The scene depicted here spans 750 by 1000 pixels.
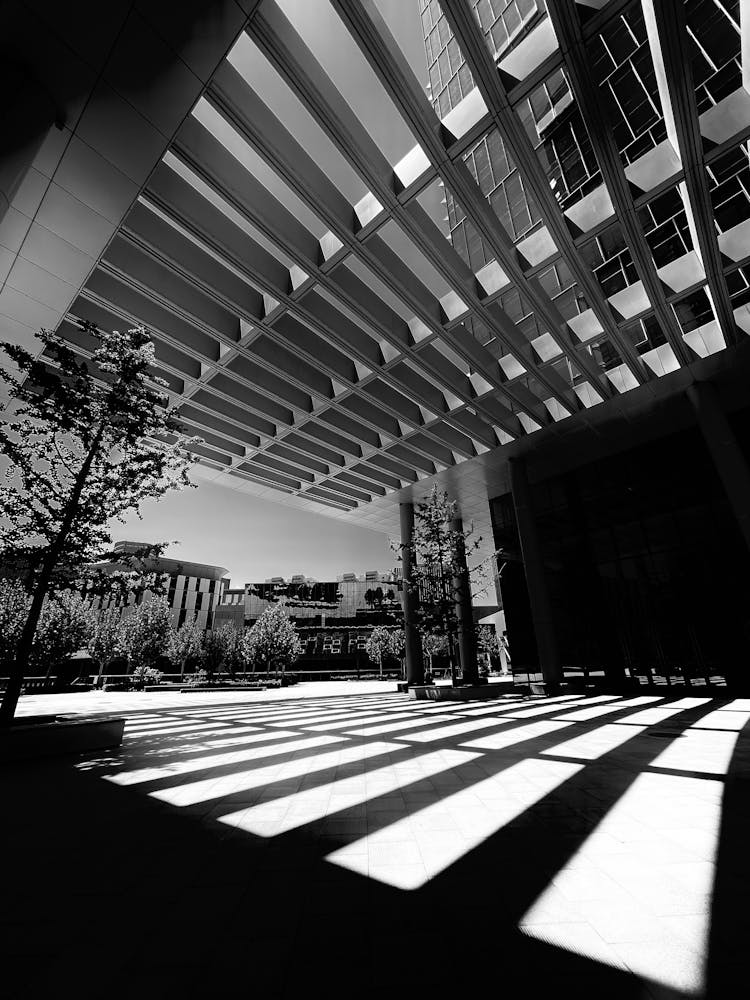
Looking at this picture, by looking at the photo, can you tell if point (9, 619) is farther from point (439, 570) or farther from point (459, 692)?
point (459, 692)

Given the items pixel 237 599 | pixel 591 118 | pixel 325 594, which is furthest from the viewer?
pixel 237 599

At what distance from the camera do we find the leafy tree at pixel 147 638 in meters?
32.1

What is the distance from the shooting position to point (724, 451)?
15062mm

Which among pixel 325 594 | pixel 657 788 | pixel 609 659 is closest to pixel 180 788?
pixel 657 788

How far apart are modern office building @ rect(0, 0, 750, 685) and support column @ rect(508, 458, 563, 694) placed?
0.14m

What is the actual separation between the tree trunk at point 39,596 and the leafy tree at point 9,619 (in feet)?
55.3

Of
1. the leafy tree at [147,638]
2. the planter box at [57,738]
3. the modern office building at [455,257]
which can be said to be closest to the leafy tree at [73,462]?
the planter box at [57,738]

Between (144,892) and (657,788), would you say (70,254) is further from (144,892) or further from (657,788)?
(657,788)

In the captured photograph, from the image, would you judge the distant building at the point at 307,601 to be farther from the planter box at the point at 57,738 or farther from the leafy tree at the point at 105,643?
the planter box at the point at 57,738

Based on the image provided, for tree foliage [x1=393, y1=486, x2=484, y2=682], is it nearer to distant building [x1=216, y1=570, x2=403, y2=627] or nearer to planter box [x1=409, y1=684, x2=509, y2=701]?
planter box [x1=409, y1=684, x2=509, y2=701]

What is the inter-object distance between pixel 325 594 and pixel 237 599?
872 inches

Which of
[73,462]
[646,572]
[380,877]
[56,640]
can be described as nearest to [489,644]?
[646,572]

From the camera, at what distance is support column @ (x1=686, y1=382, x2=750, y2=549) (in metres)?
14.5

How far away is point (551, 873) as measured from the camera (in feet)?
10.2
